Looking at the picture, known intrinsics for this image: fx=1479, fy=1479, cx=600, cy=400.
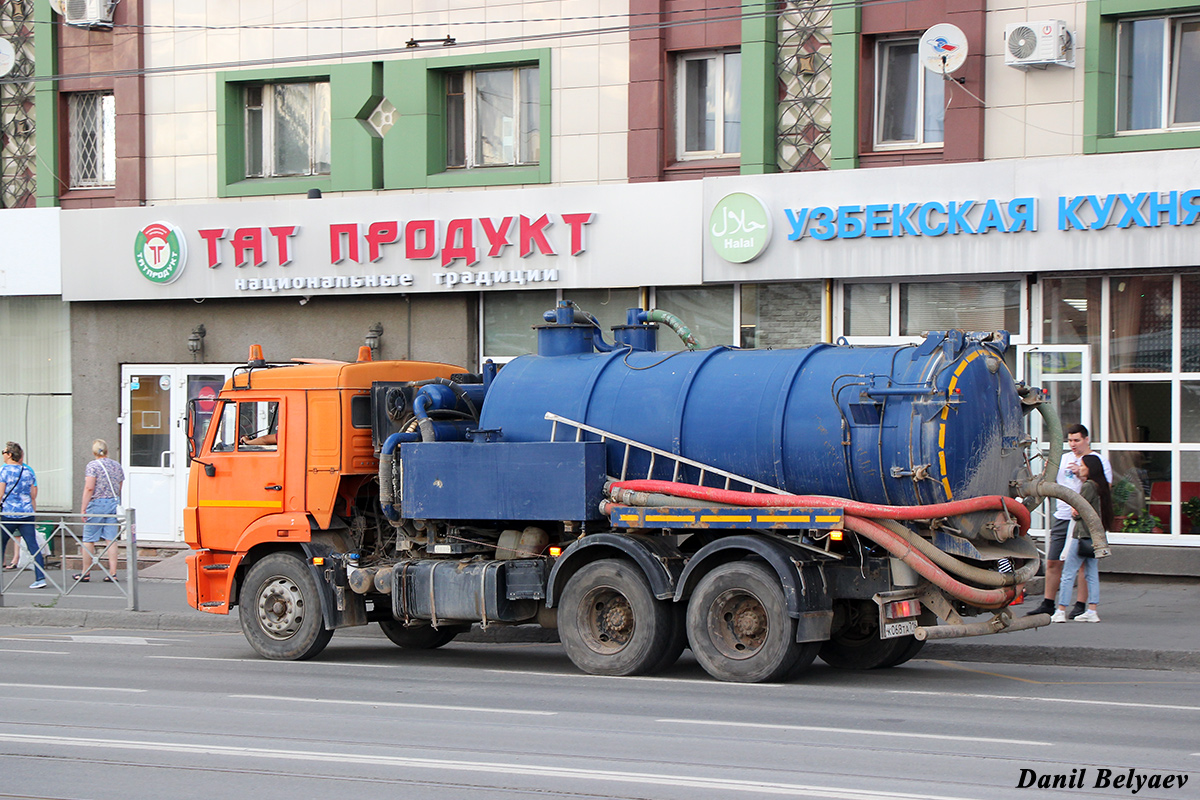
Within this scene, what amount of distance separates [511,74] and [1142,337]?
925 centimetres

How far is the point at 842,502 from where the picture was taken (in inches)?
440

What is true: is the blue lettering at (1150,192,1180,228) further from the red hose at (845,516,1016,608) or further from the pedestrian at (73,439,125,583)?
the pedestrian at (73,439,125,583)

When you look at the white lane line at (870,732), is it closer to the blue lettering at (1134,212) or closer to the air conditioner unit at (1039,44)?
the blue lettering at (1134,212)

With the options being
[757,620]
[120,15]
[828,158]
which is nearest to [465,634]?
[757,620]

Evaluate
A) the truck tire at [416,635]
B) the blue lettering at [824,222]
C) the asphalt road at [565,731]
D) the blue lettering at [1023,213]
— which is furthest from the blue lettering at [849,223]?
the truck tire at [416,635]

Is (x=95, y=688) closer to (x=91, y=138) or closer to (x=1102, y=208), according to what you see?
(x=1102, y=208)

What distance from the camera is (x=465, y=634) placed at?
1569 cm

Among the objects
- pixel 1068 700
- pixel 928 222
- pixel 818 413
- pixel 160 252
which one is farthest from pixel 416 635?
pixel 160 252

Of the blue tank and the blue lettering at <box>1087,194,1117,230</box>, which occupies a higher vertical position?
the blue lettering at <box>1087,194,1117,230</box>

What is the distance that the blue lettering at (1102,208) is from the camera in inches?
653

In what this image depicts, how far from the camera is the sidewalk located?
12.8 meters

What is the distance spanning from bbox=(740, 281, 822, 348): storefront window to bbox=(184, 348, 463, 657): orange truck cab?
6062 mm

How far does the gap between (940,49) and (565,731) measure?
36.5 ft

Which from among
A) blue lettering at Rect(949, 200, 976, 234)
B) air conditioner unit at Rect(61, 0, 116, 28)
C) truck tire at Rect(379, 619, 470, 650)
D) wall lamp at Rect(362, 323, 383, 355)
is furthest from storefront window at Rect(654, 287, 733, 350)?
Result: air conditioner unit at Rect(61, 0, 116, 28)
